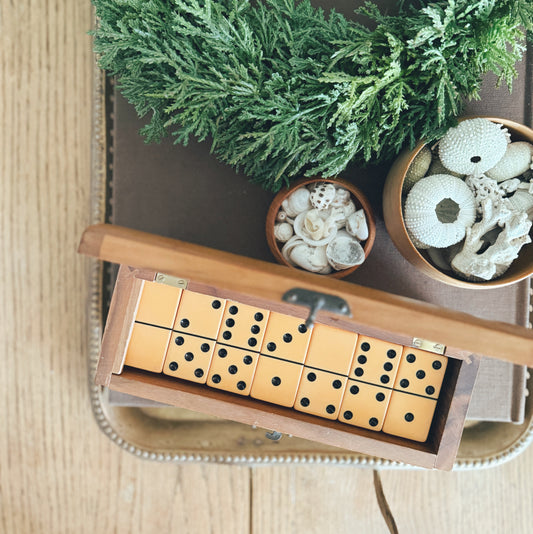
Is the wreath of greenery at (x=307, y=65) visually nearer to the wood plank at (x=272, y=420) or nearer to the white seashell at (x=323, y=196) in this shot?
the white seashell at (x=323, y=196)

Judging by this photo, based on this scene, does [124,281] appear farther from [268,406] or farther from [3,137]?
[3,137]

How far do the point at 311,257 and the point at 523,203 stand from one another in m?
0.28

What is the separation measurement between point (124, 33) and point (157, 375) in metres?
0.44

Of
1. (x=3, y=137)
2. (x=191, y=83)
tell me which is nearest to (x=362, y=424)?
(x=191, y=83)

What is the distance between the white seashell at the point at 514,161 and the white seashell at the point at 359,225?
0.18 m

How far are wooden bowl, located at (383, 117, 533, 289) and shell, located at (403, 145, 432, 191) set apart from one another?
15 mm

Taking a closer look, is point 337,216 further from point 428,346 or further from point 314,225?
point 428,346

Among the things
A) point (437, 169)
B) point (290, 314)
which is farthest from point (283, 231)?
point (437, 169)

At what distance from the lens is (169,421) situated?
0.88 metres

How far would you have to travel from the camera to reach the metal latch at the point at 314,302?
20.1 inches

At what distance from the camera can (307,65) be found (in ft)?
2.07

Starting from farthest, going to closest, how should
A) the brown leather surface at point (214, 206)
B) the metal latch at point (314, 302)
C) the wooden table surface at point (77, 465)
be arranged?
1. the wooden table surface at point (77, 465)
2. the brown leather surface at point (214, 206)
3. the metal latch at point (314, 302)

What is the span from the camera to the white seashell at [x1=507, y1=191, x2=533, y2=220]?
25.1 inches

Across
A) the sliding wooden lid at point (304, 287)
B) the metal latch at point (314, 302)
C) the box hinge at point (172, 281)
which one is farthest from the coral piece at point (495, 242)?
the box hinge at point (172, 281)
